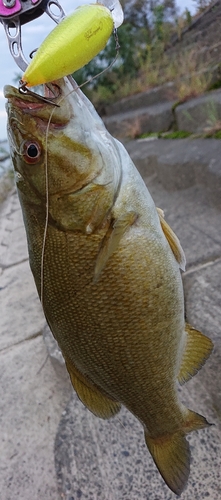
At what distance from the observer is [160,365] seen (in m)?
1.24

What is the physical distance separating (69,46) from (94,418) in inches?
71.6

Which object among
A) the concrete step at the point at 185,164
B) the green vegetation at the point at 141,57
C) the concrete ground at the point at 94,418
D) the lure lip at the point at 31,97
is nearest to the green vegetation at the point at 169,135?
the concrete step at the point at 185,164

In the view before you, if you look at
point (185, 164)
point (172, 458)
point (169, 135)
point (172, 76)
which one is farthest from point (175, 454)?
point (172, 76)

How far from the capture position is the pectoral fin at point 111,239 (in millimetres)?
1059

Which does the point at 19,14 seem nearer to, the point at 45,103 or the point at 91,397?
the point at 45,103

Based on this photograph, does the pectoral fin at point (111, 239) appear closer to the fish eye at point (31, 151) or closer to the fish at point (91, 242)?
the fish at point (91, 242)

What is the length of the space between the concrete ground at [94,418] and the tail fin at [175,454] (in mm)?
148

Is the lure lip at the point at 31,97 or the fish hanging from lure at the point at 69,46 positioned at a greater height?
the fish hanging from lure at the point at 69,46

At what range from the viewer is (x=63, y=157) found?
1.07 meters

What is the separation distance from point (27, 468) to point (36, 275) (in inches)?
53.2

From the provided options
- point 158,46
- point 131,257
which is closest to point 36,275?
point 131,257

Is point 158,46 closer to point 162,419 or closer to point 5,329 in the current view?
point 5,329

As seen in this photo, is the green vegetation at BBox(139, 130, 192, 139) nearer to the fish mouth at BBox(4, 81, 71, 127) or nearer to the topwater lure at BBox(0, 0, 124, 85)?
the fish mouth at BBox(4, 81, 71, 127)

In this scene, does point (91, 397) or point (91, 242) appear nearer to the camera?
point (91, 242)
